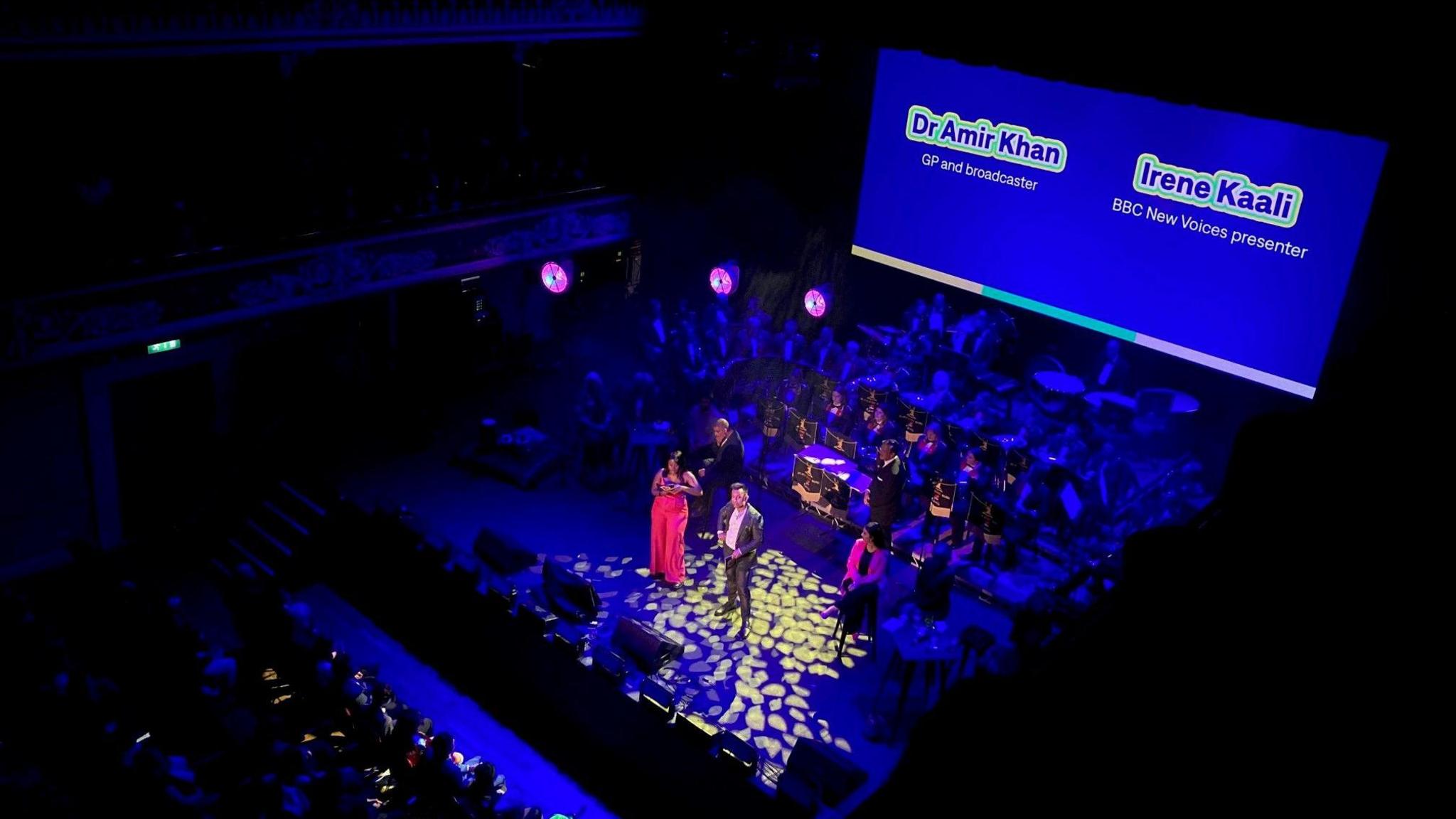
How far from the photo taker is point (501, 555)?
11.8 meters

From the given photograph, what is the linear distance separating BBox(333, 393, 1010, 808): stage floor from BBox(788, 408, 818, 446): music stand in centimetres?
98

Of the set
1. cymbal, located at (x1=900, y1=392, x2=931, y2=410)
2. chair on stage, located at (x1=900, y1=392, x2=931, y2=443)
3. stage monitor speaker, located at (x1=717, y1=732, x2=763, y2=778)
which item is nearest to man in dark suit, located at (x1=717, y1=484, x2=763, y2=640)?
stage monitor speaker, located at (x1=717, y1=732, x2=763, y2=778)

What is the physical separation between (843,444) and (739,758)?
616cm

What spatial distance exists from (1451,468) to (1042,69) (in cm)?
686

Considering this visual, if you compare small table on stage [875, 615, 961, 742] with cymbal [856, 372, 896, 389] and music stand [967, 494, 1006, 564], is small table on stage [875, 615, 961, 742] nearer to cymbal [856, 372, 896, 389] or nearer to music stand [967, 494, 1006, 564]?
music stand [967, 494, 1006, 564]

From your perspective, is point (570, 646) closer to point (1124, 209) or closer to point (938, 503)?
point (938, 503)

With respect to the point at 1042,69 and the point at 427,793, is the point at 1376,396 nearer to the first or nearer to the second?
the point at 1042,69

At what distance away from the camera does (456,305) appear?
53.9ft

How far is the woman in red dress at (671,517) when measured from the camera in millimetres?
11273

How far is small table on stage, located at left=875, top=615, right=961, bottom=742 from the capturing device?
31.8 feet

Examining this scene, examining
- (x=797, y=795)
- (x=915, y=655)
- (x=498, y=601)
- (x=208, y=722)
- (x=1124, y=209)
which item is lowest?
(x=208, y=722)

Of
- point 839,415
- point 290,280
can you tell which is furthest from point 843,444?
point 290,280

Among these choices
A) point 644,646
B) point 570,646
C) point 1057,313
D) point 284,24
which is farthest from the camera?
point 1057,313

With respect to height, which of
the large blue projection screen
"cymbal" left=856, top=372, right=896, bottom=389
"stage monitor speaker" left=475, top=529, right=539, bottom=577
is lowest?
"stage monitor speaker" left=475, top=529, right=539, bottom=577
